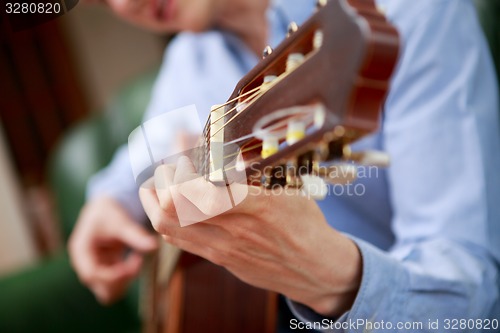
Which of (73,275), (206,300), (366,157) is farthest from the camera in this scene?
(73,275)

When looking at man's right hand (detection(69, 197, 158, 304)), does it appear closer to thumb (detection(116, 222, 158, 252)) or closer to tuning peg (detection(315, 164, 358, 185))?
thumb (detection(116, 222, 158, 252))

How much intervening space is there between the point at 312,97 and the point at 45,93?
207cm

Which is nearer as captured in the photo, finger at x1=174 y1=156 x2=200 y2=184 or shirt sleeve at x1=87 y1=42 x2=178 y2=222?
finger at x1=174 y1=156 x2=200 y2=184

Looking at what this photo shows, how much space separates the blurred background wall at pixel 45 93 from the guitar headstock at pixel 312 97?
1897 mm

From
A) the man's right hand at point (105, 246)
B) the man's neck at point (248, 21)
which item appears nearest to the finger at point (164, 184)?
the man's neck at point (248, 21)

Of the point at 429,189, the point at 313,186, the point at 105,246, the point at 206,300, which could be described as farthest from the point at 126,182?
the point at 313,186

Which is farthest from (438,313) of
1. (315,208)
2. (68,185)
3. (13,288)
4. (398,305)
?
(68,185)

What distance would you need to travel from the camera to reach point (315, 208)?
440mm

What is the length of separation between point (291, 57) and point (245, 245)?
0.49 feet

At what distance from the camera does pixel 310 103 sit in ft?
1.09

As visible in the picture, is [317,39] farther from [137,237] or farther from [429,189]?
[137,237]

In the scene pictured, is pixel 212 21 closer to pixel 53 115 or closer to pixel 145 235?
pixel 145 235

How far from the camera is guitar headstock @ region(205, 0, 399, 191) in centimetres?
29

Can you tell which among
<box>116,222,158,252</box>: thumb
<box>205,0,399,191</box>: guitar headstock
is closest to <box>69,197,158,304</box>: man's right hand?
<box>116,222,158,252</box>: thumb
